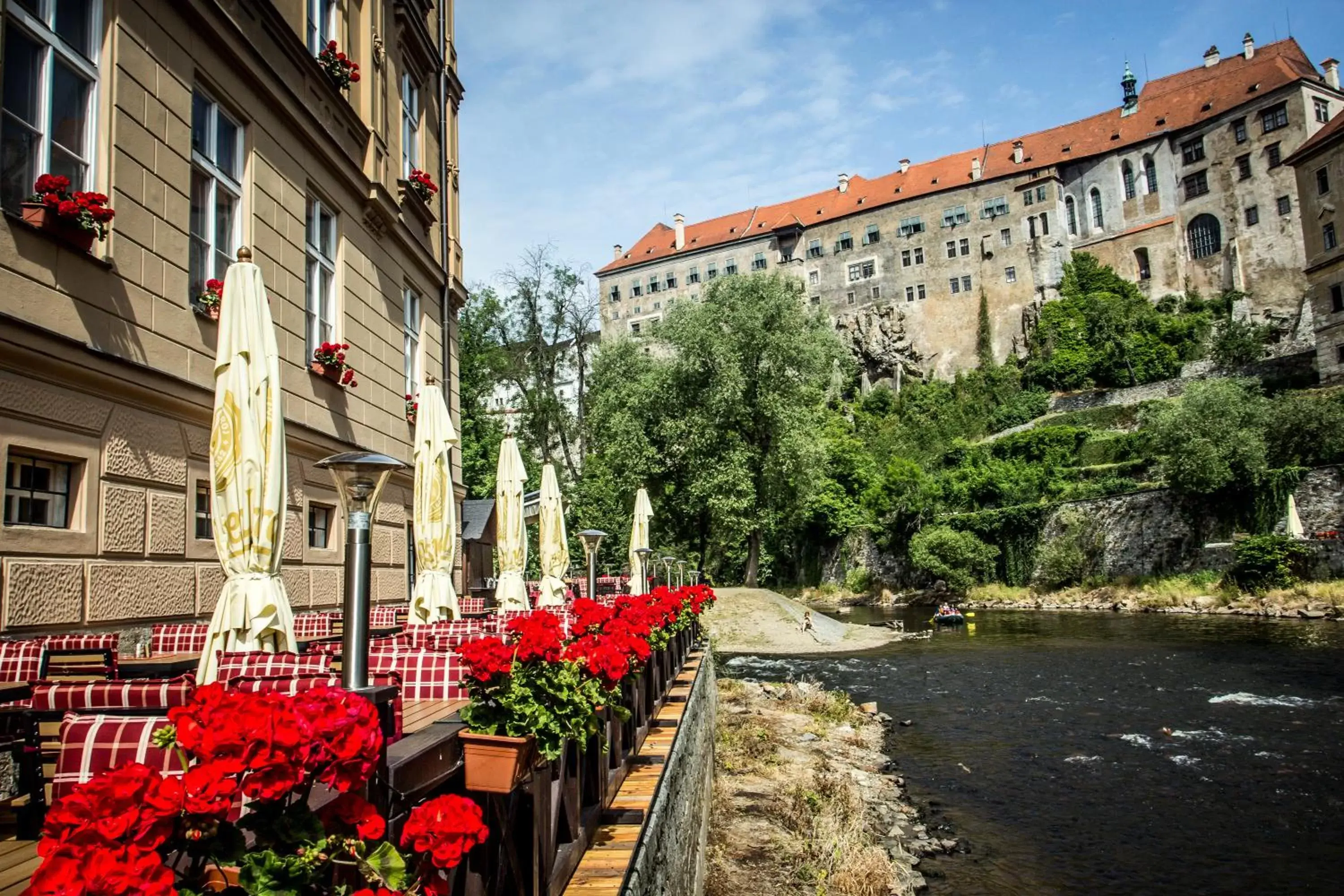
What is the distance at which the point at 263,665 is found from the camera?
5695mm

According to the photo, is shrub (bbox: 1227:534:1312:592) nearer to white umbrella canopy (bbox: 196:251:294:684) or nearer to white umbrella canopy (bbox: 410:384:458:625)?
white umbrella canopy (bbox: 410:384:458:625)

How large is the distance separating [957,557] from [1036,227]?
119ft

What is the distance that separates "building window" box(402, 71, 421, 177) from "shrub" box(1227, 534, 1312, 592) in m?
32.3

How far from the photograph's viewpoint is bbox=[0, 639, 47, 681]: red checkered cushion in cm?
561

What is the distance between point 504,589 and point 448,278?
768 centimetres

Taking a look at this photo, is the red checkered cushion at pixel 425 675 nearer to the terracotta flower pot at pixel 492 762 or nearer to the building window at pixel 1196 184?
the terracotta flower pot at pixel 492 762

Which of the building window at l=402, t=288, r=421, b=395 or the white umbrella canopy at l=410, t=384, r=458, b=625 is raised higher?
the building window at l=402, t=288, r=421, b=395

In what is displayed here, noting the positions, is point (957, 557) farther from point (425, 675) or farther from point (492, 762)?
point (492, 762)

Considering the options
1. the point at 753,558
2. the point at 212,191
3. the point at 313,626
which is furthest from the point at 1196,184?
the point at 313,626

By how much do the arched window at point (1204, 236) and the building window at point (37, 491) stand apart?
6982 centimetres

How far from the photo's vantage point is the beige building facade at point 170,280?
6824mm

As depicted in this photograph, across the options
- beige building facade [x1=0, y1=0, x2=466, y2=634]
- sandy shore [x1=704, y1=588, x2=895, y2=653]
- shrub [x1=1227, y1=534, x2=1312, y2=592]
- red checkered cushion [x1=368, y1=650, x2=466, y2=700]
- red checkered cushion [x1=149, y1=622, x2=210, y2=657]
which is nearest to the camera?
red checkered cushion [x1=368, y1=650, x2=466, y2=700]

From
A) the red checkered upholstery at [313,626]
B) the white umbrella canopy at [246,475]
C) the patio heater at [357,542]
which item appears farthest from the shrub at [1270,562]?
the patio heater at [357,542]

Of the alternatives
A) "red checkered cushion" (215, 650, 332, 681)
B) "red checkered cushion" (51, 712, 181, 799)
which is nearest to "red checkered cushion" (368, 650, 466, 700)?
"red checkered cushion" (215, 650, 332, 681)
